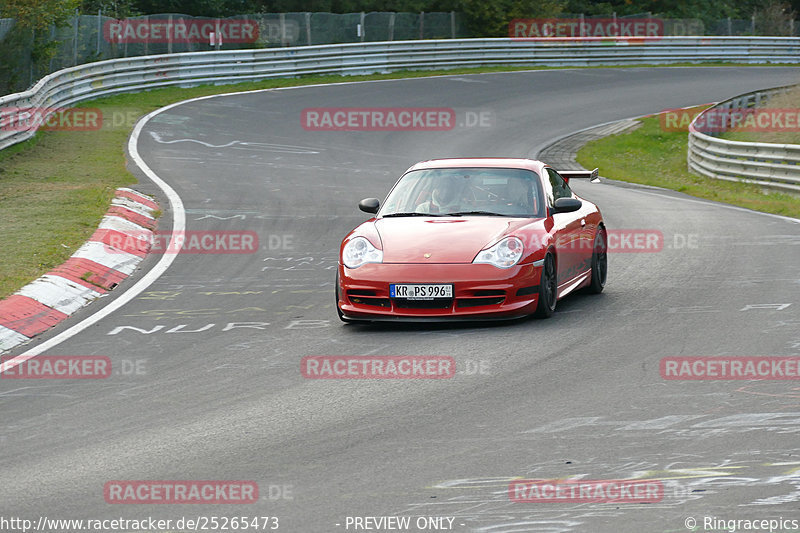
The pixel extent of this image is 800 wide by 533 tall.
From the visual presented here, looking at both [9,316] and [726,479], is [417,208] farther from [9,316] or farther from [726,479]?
[726,479]

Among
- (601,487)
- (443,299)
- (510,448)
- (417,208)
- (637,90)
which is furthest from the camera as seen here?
(637,90)

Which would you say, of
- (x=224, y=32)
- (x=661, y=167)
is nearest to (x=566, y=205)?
(x=661, y=167)

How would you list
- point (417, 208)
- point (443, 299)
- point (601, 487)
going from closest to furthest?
point (601, 487) → point (443, 299) → point (417, 208)

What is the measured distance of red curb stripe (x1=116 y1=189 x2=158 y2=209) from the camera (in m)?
17.2

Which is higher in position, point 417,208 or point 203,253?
point 417,208

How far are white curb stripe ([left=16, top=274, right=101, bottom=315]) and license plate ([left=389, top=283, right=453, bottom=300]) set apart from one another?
328 cm

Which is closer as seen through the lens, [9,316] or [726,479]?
[726,479]

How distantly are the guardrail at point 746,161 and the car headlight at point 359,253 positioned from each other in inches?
553

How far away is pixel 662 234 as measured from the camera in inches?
601

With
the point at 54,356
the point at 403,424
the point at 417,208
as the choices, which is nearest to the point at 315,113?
the point at 417,208

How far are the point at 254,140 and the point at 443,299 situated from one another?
1828 centimetres
